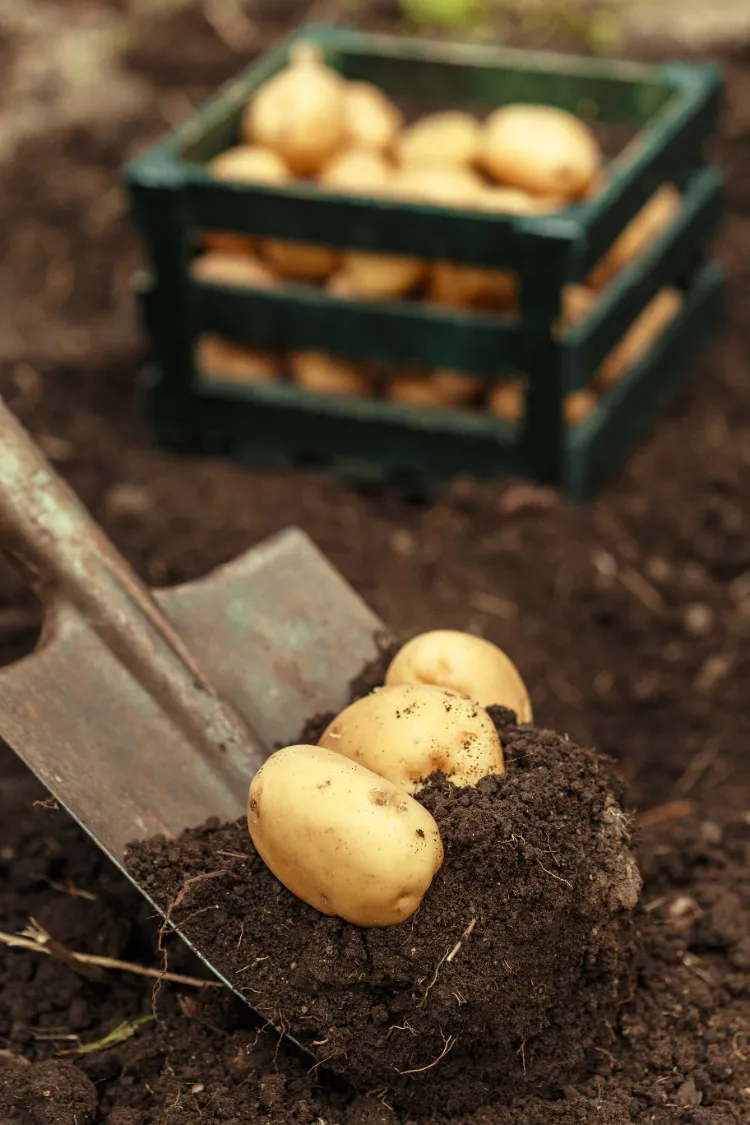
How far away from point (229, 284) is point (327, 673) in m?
1.48

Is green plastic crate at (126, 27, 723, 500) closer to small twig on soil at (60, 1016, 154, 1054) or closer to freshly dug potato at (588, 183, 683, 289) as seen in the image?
freshly dug potato at (588, 183, 683, 289)

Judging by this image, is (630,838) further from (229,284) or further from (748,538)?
(229,284)

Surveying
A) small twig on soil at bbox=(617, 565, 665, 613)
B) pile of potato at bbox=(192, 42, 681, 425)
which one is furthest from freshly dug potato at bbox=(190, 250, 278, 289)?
small twig on soil at bbox=(617, 565, 665, 613)

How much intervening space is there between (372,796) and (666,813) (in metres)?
1.12

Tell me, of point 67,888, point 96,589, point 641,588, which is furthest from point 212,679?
point 641,588

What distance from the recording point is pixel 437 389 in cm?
358

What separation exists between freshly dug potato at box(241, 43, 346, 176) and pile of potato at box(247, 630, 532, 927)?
6.06 feet

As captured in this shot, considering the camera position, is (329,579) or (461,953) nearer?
(461,953)

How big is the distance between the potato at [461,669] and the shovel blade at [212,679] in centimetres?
21

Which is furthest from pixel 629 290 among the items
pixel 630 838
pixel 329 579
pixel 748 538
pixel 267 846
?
pixel 267 846

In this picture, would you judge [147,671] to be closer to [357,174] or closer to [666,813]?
[666,813]

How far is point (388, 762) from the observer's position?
1994 millimetres

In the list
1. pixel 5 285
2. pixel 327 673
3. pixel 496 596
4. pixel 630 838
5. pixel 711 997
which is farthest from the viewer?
pixel 5 285

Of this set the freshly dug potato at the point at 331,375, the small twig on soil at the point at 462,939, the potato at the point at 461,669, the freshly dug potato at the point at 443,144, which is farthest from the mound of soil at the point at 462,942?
the freshly dug potato at the point at 443,144
